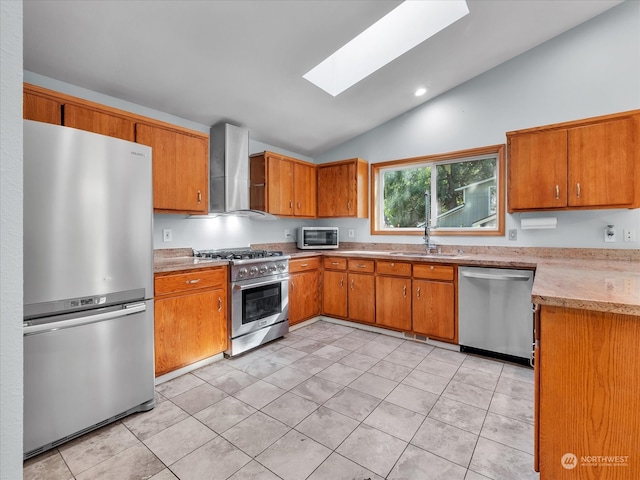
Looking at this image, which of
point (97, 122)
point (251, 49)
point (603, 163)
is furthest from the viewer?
point (603, 163)

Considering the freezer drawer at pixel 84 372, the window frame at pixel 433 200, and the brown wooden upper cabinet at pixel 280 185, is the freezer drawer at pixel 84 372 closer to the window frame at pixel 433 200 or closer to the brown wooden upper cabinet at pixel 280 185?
the brown wooden upper cabinet at pixel 280 185

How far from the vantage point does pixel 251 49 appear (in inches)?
97.9

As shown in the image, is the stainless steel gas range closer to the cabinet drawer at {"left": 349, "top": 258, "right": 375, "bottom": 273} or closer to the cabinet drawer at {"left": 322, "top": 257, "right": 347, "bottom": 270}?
the cabinet drawer at {"left": 322, "top": 257, "right": 347, "bottom": 270}

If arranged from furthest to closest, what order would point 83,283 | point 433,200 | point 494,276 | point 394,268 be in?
1. point 433,200
2. point 394,268
3. point 494,276
4. point 83,283

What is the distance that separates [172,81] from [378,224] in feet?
9.70

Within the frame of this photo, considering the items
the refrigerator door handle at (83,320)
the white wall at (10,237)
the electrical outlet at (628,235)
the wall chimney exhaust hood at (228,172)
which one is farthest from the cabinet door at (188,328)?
the electrical outlet at (628,235)

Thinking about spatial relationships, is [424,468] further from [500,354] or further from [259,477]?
[500,354]

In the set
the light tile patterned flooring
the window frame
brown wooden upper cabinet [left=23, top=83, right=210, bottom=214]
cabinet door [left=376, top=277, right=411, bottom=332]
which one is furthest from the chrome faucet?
brown wooden upper cabinet [left=23, top=83, right=210, bottom=214]

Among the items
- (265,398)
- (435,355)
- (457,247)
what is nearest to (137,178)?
(265,398)

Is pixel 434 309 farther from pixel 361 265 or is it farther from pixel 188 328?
pixel 188 328

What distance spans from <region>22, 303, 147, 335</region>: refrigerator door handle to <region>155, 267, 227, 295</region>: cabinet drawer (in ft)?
1.15

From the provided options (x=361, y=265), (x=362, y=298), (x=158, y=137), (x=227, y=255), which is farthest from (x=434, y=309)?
(x=158, y=137)

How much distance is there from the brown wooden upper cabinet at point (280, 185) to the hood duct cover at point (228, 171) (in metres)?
0.32
